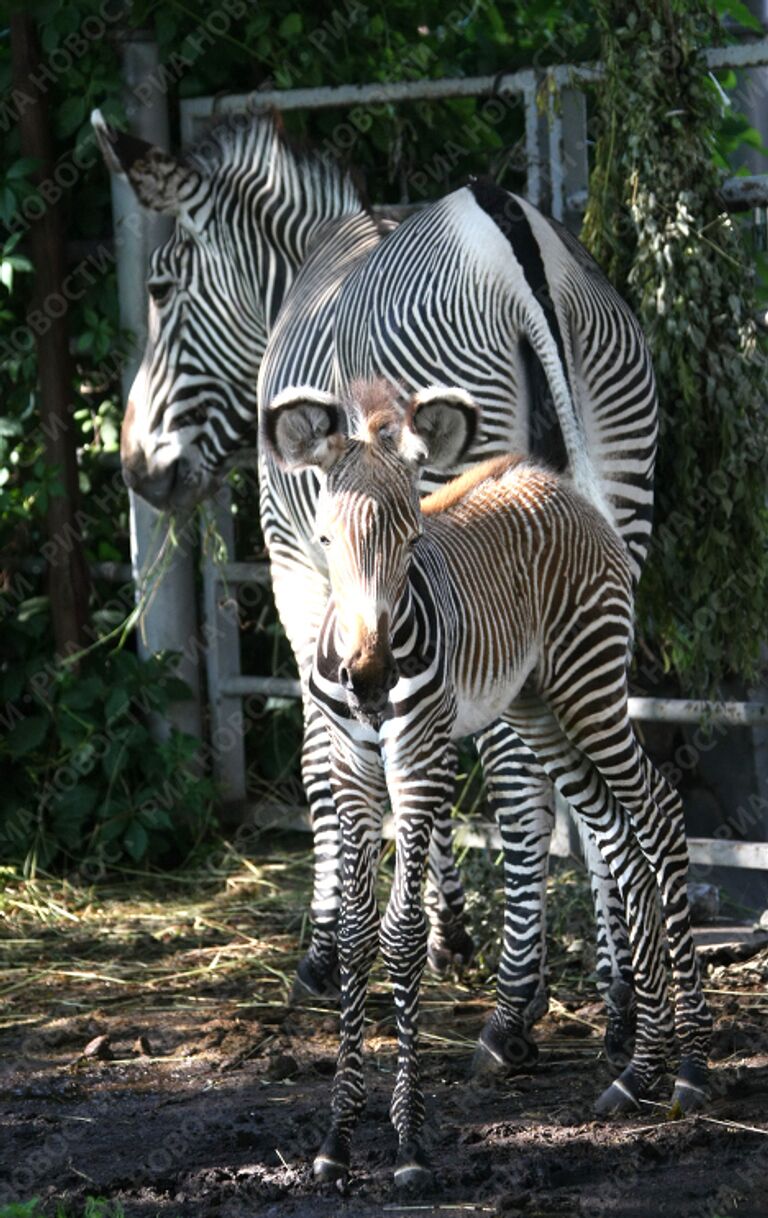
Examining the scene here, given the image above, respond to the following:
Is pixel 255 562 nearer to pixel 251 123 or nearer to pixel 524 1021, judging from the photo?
pixel 251 123

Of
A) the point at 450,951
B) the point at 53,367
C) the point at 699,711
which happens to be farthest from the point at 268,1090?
the point at 53,367

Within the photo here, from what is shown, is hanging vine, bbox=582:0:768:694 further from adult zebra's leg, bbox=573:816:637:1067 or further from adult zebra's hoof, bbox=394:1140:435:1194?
adult zebra's hoof, bbox=394:1140:435:1194

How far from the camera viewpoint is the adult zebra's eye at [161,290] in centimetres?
716

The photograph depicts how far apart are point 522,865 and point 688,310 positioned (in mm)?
2001

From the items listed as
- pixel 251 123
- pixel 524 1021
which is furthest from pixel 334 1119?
pixel 251 123

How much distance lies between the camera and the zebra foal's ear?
4277mm

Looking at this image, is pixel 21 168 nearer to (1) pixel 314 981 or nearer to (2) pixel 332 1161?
(1) pixel 314 981

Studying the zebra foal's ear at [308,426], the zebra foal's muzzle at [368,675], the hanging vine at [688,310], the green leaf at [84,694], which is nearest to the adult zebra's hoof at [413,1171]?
the zebra foal's muzzle at [368,675]

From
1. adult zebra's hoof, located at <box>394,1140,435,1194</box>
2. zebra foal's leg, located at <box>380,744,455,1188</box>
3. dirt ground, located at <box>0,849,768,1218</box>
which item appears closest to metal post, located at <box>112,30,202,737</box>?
dirt ground, located at <box>0,849,768,1218</box>

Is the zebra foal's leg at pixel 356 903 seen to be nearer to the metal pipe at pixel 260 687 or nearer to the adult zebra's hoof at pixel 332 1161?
the adult zebra's hoof at pixel 332 1161

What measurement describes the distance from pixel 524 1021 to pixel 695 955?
2.14 feet

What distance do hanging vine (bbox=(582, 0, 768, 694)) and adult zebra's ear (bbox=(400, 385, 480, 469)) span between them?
189cm

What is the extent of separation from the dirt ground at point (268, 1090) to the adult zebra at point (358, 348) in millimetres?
346

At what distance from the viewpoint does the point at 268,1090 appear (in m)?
5.27
